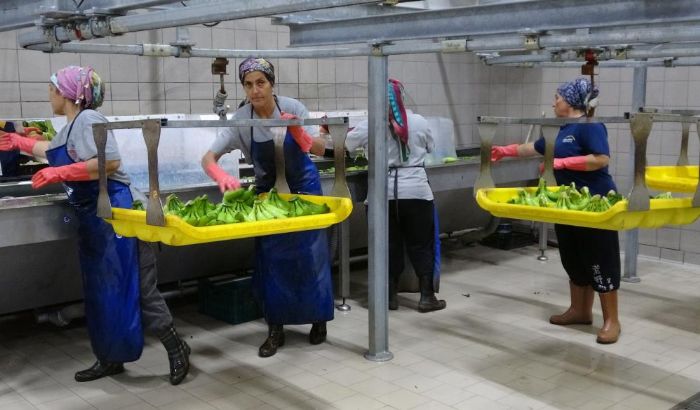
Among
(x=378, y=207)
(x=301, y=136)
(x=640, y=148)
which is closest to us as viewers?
(x=640, y=148)

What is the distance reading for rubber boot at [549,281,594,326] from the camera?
15.6ft

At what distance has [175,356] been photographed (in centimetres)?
391

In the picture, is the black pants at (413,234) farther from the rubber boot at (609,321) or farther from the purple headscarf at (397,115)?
the rubber boot at (609,321)

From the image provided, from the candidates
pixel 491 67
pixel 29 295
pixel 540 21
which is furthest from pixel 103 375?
pixel 491 67

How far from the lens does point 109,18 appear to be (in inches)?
117

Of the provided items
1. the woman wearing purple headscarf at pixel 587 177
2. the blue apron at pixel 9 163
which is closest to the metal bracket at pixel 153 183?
the blue apron at pixel 9 163

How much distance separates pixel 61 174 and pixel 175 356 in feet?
3.55

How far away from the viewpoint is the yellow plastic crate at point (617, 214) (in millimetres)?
3162

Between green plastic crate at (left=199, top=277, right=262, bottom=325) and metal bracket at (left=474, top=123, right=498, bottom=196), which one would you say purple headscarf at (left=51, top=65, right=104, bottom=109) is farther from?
metal bracket at (left=474, top=123, right=498, bottom=196)

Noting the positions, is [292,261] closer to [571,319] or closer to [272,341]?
[272,341]

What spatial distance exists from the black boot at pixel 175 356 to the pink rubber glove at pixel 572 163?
89.4 inches

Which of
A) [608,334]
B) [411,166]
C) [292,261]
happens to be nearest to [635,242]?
[608,334]

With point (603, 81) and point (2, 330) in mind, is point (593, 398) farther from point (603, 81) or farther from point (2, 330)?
point (603, 81)

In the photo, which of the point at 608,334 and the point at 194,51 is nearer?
the point at 194,51
